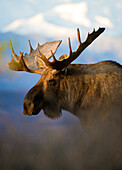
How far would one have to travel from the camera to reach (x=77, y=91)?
5.29 metres

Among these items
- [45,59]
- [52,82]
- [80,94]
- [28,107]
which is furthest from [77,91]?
[28,107]

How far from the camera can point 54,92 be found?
521 cm

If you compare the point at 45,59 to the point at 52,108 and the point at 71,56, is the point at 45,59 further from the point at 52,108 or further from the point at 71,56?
the point at 52,108

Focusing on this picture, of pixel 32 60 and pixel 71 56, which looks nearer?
pixel 71 56

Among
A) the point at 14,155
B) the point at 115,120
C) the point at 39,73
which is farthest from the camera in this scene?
the point at 14,155

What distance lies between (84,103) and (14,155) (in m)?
1.95

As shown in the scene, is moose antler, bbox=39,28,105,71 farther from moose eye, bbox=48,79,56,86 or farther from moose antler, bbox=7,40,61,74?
moose antler, bbox=7,40,61,74

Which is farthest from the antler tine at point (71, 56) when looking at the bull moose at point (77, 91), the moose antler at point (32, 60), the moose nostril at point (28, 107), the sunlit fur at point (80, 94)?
the moose nostril at point (28, 107)

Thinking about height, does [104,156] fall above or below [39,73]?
below

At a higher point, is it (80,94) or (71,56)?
(71,56)

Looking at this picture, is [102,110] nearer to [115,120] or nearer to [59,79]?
[115,120]

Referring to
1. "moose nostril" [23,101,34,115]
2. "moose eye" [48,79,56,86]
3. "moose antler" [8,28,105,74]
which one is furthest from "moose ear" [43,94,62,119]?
"moose antler" [8,28,105,74]

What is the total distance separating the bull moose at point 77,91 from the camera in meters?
5.13

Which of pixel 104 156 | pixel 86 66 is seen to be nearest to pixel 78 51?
pixel 86 66
